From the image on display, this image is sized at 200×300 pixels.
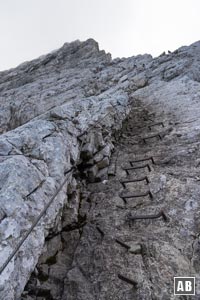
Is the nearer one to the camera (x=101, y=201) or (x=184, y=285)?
(x=184, y=285)

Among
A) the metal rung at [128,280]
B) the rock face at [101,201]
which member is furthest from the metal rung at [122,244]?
the metal rung at [128,280]

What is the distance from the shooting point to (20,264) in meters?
5.99

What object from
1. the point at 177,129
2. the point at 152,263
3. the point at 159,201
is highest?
the point at 177,129

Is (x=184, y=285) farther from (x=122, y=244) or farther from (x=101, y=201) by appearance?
(x=101, y=201)

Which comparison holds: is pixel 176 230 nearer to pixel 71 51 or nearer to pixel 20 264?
pixel 20 264

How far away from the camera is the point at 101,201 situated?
984cm

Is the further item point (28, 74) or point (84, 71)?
point (28, 74)

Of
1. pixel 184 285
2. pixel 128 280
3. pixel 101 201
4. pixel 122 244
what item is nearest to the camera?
pixel 184 285

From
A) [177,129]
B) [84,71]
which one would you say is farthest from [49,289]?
[84,71]

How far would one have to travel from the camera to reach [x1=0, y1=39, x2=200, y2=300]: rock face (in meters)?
6.42

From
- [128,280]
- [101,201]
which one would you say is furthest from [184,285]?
[101,201]

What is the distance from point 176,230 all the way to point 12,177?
488 cm

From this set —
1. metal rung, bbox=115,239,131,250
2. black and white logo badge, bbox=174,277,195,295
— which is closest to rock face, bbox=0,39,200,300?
metal rung, bbox=115,239,131,250

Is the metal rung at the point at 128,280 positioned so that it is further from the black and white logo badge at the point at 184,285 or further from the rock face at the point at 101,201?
the black and white logo badge at the point at 184,285
